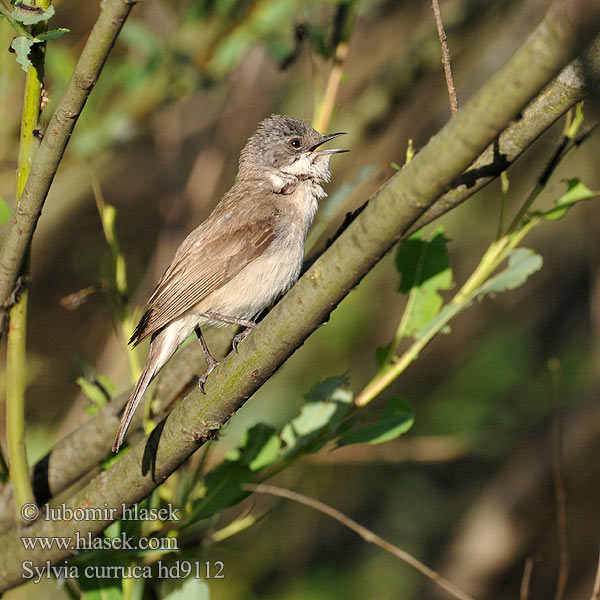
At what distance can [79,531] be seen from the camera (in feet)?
8.90

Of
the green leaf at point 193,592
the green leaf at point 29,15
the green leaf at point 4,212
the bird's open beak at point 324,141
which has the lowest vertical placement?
the green leaf at point 193,592

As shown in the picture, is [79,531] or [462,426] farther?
[462,426]

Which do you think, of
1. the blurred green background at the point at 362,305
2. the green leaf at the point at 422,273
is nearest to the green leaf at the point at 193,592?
the green leaf at the point at 422,273

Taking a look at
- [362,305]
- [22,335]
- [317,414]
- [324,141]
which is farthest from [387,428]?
[362,305]

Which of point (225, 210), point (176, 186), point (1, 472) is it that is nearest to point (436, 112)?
point (176, 186)

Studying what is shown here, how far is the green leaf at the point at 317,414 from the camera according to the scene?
2873mm

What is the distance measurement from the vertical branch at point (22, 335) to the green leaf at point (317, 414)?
928mm

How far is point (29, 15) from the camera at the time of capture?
87.8 inches

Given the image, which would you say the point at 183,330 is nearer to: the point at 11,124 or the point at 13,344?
the point at 13,344

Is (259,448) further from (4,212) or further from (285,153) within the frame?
(285,153)

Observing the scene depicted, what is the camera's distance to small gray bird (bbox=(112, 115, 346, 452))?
362cm

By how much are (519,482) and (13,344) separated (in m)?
3.26

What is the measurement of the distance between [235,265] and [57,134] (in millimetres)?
1570

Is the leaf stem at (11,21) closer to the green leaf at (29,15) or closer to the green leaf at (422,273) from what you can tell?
the green leaf at (29,15)
